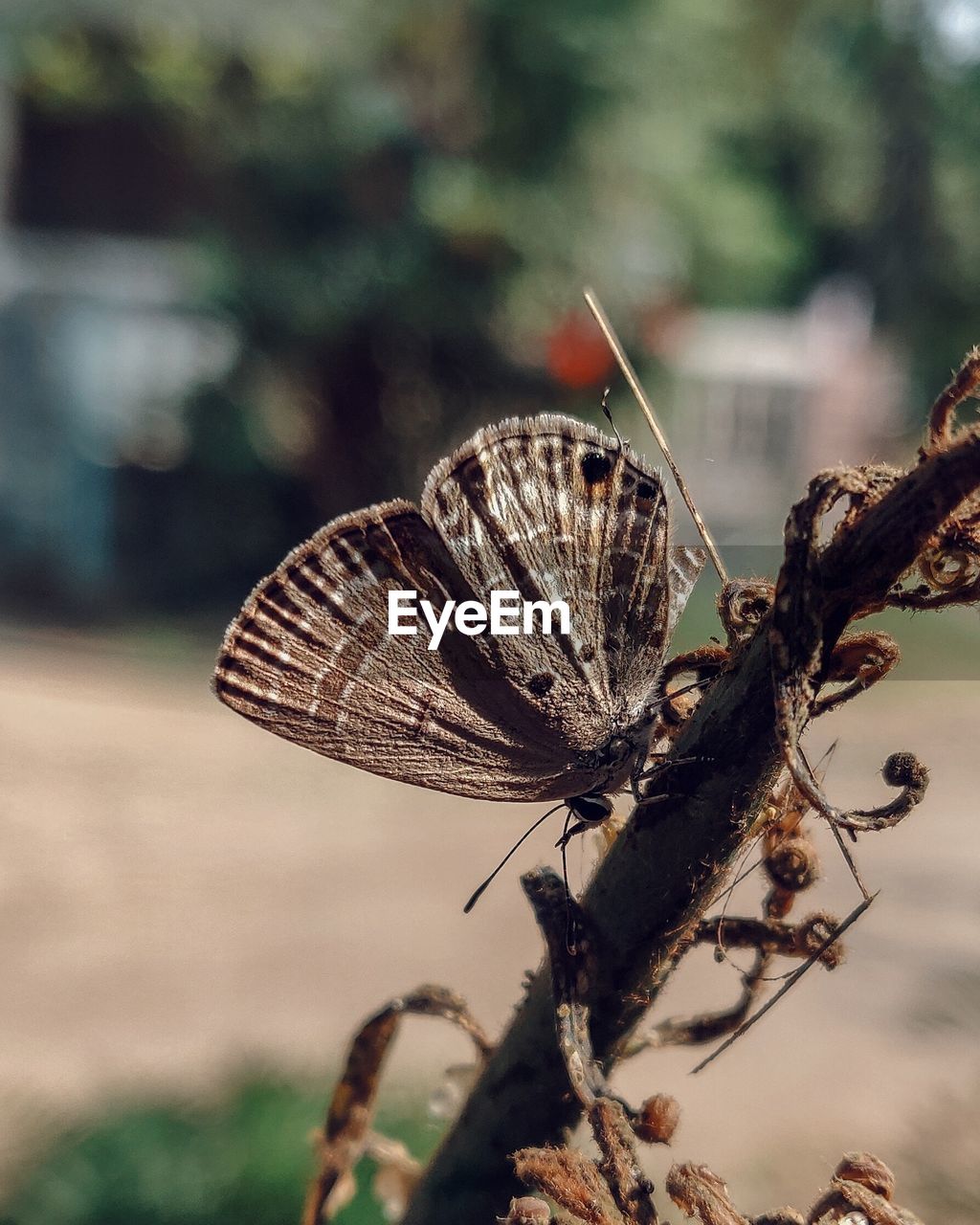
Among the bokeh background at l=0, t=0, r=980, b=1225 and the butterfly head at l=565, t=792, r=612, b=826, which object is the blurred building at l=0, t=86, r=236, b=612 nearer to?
the bokeh background at l=0, t=0, r=980, b=1225

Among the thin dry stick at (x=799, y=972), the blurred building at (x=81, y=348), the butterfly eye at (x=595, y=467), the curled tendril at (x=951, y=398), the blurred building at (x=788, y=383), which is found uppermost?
the blurred building at (x=788, y=383)

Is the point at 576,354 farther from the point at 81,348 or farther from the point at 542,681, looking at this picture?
the point at 542,681

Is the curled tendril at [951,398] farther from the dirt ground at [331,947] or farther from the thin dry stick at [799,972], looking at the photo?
the dirt ground at [331,947]

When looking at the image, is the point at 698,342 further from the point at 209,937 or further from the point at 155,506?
the point at 209,937

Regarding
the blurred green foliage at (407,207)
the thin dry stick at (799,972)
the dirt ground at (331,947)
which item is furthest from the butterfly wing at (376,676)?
the blurred green foliage at (407,207)

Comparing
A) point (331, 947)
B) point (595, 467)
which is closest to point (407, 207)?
point (331, 947)

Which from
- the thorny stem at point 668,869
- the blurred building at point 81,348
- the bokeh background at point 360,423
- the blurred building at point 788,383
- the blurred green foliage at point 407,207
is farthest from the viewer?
the blurred building at point 81,348
